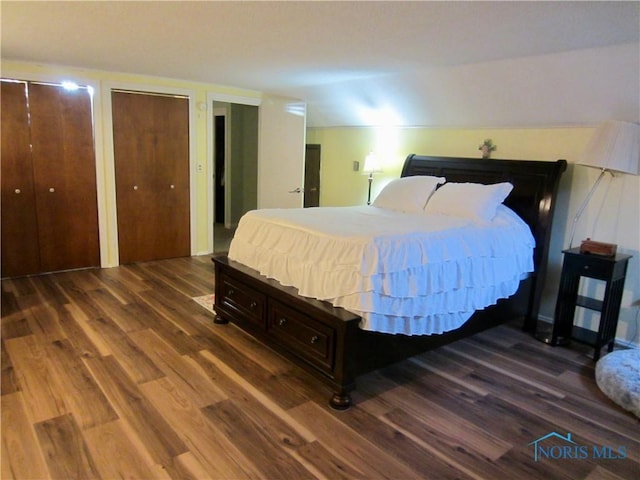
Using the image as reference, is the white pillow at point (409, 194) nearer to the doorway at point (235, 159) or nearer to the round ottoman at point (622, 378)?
the round ottoman at point (622, 378)

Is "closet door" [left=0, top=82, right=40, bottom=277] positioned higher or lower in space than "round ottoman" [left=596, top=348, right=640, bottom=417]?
higher

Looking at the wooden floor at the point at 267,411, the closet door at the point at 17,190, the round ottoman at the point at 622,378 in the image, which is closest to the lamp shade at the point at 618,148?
the round ottoman at the point at 622,378

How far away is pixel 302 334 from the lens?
2.71 m

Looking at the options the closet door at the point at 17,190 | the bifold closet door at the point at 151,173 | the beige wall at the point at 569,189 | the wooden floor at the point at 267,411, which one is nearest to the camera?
the wooden floor at the point at 267,411

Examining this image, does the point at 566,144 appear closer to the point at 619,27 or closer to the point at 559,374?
the point at 619,27

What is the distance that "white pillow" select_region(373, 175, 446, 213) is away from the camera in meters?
3.91

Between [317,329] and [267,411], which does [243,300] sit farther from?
[267,411]

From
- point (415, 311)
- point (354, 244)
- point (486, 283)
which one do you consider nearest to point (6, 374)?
point (354, 244)

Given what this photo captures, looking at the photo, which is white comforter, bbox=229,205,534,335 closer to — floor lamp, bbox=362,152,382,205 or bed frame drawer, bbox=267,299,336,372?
bed frame drawer, bbox=267,299,336,372

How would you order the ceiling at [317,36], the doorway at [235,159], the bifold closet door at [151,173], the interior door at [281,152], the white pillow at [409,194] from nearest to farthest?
the ceiling at [317,36], the white pillow at [409,194], the bifold closet door at [151,173], the interior door at [281,152], the doorway at [235,159]

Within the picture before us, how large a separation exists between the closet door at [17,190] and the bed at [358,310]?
2.39 metres

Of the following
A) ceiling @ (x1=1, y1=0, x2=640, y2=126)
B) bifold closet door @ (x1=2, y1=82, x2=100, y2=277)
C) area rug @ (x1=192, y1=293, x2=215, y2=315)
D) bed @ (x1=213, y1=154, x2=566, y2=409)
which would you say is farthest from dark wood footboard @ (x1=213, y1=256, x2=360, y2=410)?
bifold closet door @ (x1=2, y1=82, x2=100, y2=277)

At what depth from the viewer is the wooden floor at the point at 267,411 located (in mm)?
2021

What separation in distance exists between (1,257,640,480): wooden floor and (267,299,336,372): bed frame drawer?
0.20 metres
